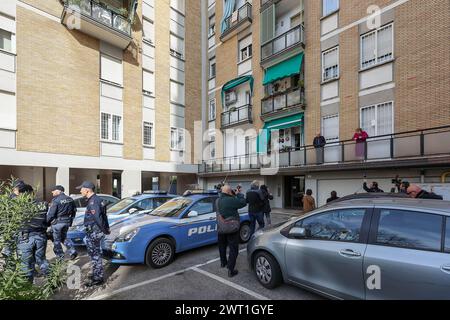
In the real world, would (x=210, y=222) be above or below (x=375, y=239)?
below

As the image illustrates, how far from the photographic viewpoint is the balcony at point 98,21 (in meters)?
12.7

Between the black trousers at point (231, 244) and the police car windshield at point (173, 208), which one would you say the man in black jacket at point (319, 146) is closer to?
the police car windshield at point (173, 208)

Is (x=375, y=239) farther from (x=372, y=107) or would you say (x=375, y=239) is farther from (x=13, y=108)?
(x=13, y=108)

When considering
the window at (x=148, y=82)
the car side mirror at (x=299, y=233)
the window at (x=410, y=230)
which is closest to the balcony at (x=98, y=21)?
the window at (x=148, y=82)

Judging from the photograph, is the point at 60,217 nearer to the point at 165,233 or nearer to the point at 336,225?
the point at 165,233

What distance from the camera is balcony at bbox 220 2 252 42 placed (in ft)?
56.0

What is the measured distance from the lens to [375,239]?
9.96 feet

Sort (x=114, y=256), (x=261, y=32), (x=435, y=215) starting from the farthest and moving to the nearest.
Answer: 1. (x=261, y=32)
2. (x=114, y=256)
3. (x=435, y=215)

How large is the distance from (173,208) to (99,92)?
1115 centimetres

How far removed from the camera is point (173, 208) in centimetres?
618

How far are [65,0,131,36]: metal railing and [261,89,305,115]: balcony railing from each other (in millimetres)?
9291

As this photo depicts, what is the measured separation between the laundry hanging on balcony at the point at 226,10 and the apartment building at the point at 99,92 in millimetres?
2651
